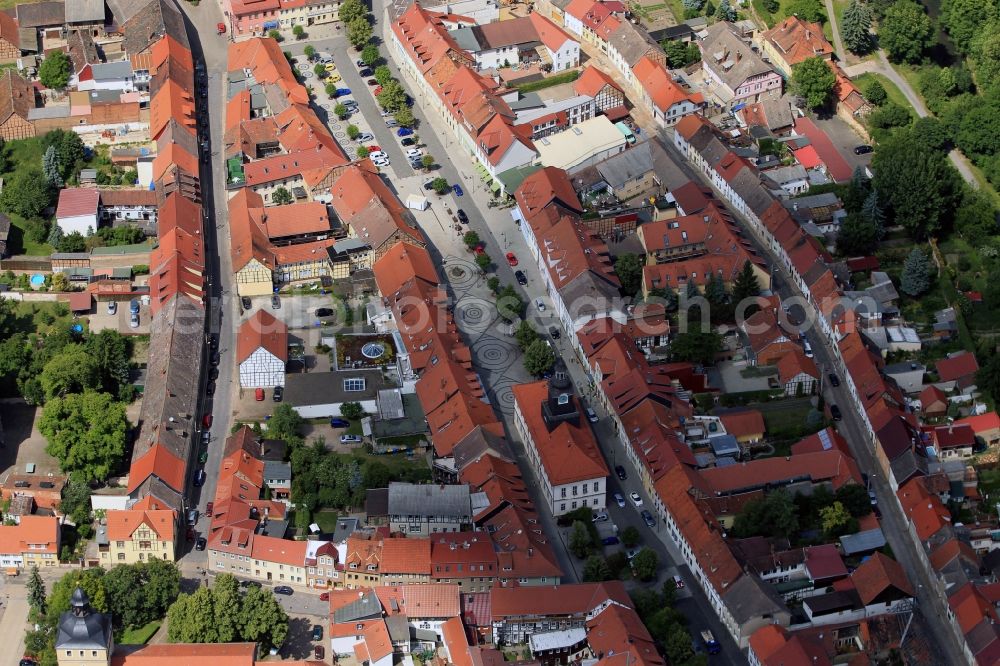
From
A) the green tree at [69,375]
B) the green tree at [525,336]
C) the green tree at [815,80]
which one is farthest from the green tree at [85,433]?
the green tree at [815,80]

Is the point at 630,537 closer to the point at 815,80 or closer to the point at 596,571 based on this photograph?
the point at 596,571

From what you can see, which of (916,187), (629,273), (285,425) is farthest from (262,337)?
(916,187)

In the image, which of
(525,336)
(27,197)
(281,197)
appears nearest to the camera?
(525,336)

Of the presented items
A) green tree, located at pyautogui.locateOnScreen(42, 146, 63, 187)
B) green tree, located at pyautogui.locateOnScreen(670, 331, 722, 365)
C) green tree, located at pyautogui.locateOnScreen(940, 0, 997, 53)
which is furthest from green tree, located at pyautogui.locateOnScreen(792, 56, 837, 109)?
green tree, located at pyautogui.locateOnScreen(42, 146, 63, 187)

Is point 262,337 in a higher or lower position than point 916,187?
lower

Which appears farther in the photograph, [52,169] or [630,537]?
[52,169]

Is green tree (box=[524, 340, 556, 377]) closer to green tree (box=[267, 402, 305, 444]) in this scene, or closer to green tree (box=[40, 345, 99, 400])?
green tree (box=[267, 402, 305, 444])

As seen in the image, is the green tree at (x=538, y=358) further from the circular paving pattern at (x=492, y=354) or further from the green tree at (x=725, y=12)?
the green tree at (x=725, y=12)

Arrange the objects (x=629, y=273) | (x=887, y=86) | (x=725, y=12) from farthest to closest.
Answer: (x=725, y=12), (x=887, y=86), (x=629, y=273)
